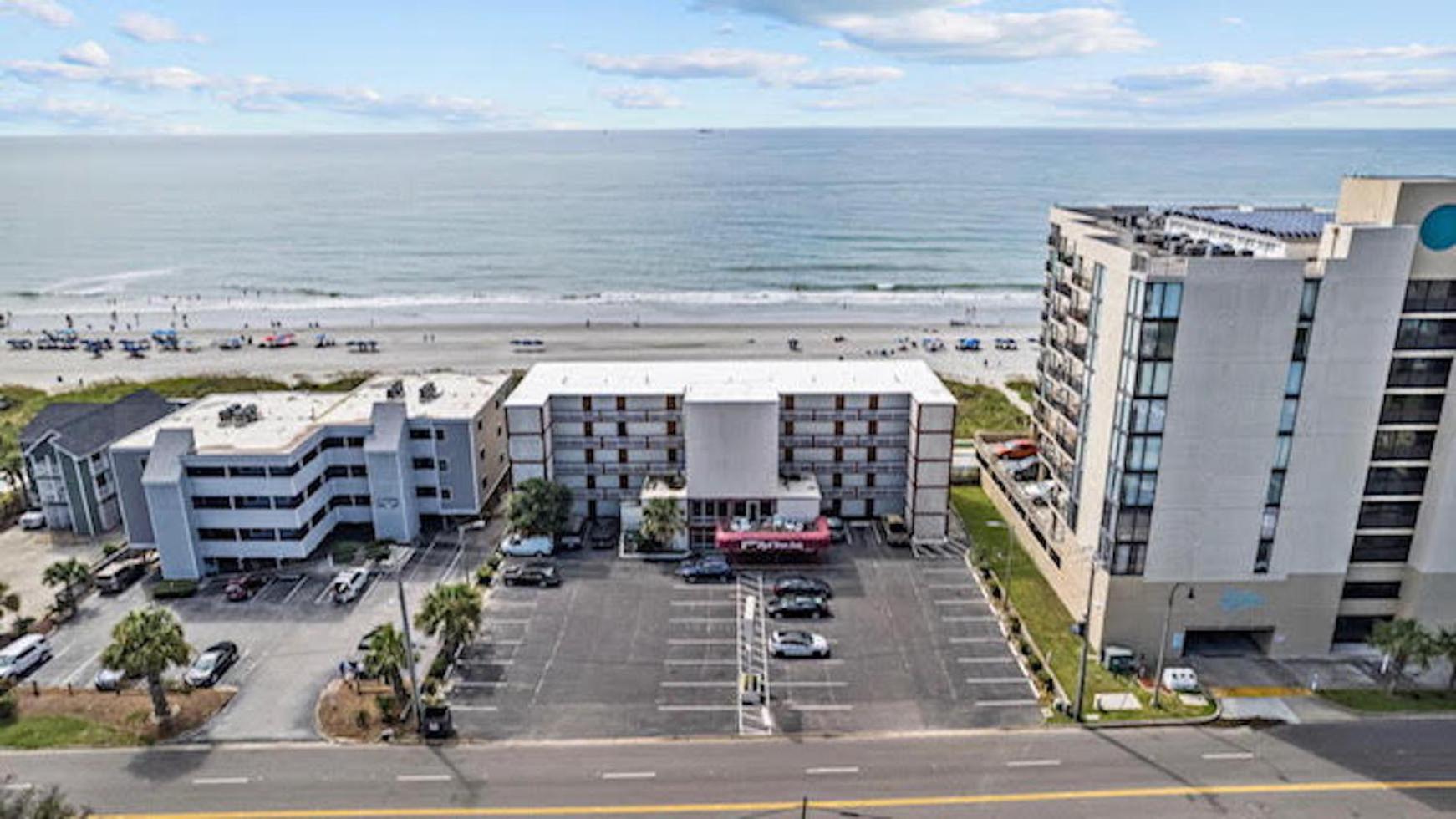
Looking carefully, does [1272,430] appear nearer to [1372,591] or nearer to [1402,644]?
[1402,644]

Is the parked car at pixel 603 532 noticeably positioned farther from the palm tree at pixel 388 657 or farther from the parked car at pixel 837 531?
the palm tree at pixel 388 657

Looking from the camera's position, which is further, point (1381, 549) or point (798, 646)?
point (798, 646)

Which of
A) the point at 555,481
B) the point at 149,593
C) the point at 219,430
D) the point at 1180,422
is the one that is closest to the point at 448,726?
the point at 555,481

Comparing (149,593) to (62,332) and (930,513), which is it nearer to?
(930,513)

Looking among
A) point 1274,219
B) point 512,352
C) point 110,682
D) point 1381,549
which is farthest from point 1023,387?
point 110,682

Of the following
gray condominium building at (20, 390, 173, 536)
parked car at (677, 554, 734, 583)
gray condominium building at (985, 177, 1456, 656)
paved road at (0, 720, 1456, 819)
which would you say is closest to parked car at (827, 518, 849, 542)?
parked car at (677, 554, 734, 583)

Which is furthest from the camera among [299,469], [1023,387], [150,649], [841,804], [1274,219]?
[1023,387]

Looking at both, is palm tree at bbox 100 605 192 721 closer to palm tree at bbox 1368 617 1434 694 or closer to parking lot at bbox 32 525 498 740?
parking lot at bbox 32 525 498 740
